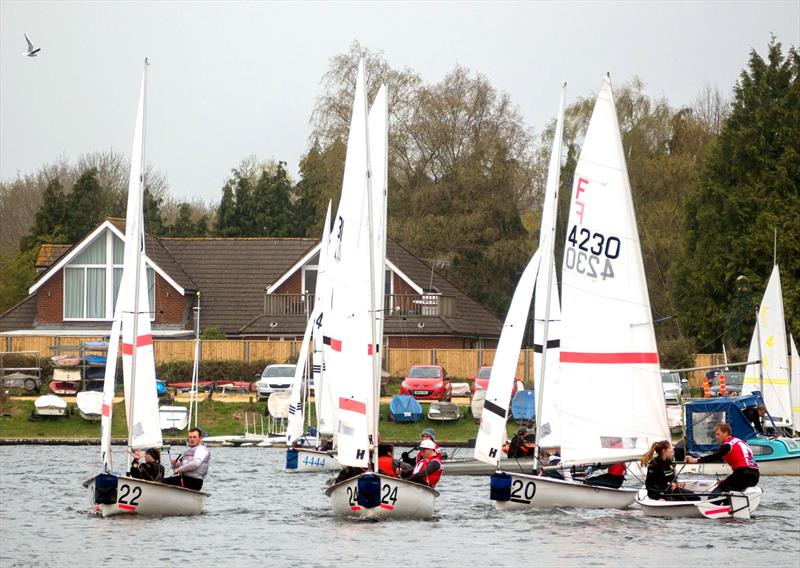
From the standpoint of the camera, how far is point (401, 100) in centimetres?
8081

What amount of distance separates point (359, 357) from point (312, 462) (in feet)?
41.5

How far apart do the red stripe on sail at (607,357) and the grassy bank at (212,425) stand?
22.5 meters

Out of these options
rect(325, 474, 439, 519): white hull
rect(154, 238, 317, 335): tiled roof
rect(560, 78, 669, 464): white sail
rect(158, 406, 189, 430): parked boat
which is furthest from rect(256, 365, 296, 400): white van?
rect(560, 78, 669, 464): white sail

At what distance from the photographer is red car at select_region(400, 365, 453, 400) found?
185ft

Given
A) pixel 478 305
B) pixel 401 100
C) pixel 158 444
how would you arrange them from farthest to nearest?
1. pixel 401 100
2. pixel 478 305
3. pixel 158 444

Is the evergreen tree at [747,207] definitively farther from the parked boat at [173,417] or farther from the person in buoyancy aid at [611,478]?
the person in buoyancy aid at [611,478]

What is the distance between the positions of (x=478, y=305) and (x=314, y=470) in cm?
3295

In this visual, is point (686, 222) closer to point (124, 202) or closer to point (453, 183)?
point (453, 183)

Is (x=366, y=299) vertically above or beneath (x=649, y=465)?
above

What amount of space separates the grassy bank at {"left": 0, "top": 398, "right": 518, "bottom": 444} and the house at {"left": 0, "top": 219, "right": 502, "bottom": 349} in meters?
11.4

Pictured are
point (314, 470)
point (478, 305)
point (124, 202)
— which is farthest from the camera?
point (124, 202)

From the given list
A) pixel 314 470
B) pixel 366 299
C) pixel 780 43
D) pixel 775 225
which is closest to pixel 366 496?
pixel 366 299

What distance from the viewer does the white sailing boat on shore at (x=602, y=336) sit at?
28188 millimetres

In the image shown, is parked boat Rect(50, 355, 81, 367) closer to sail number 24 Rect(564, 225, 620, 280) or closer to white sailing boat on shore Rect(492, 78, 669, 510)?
white sailing boat on shore Rect(492, 78, 669, 510)
